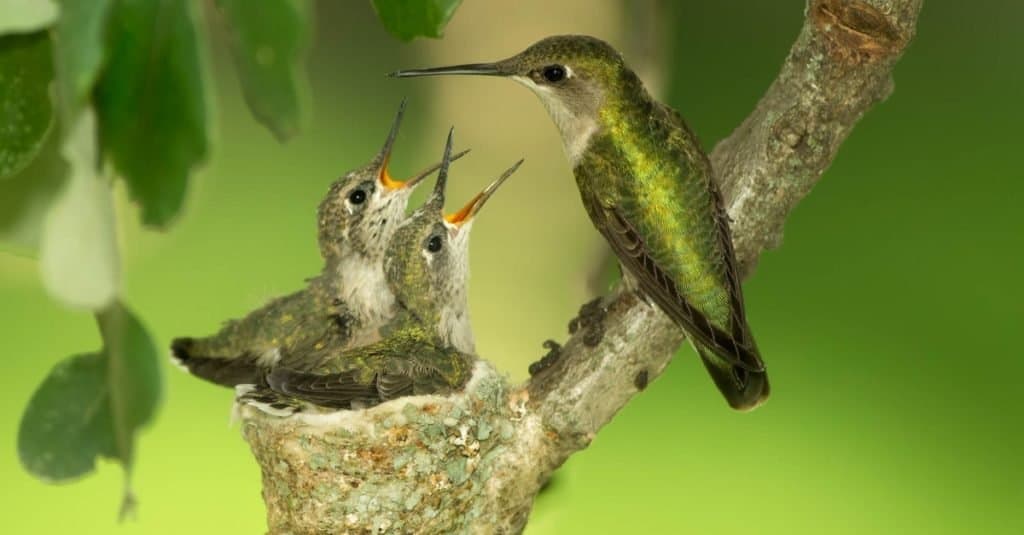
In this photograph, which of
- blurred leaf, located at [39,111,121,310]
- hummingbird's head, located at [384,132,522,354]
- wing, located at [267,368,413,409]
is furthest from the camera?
hummingbird's head, located at [384,132,522,354]

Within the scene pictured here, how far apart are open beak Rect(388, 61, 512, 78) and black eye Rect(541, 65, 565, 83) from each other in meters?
0.05

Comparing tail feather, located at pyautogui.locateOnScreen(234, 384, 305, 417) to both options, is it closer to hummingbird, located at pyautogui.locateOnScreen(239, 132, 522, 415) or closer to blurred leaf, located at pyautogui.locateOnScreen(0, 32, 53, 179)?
hummingbird, located at pyautogui.locateOnScreen(239, 132, 522, 415)

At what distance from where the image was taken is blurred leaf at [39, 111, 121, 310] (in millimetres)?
542

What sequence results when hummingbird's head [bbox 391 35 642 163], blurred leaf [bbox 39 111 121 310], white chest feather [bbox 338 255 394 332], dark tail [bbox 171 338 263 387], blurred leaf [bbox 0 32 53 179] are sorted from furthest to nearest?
1. white chest feather [bbox 338 255 394 332]
2. dark tail [bbox 171 338 263 387]
3. hummingbird's head [bbox 391 35 642 163]
4. blurred leaf [bbox 0 32 53 179]
5. blurred leaf [bbox 39 111 121 310]

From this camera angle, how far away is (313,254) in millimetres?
3193

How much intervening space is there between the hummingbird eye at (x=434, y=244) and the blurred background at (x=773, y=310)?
1.87 feet

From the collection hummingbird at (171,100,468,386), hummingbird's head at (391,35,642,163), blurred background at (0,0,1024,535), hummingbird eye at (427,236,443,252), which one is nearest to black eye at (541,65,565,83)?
hummingbird's head at (391,35,642,163)

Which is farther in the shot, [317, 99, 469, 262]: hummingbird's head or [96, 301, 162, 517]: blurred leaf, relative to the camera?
[317, 99, 469, 262]: hummingbird's head

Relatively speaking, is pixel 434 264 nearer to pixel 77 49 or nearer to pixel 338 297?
A: pixel 338 297

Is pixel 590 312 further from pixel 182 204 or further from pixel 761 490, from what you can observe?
pixel 761 490

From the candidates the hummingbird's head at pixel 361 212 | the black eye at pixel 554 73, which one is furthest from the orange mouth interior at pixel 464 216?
the black eye at pixel 554 73

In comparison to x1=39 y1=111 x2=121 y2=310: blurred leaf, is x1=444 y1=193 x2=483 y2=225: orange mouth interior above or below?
above

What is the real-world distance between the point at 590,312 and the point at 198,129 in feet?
3.34

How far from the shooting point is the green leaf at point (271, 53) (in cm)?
69
